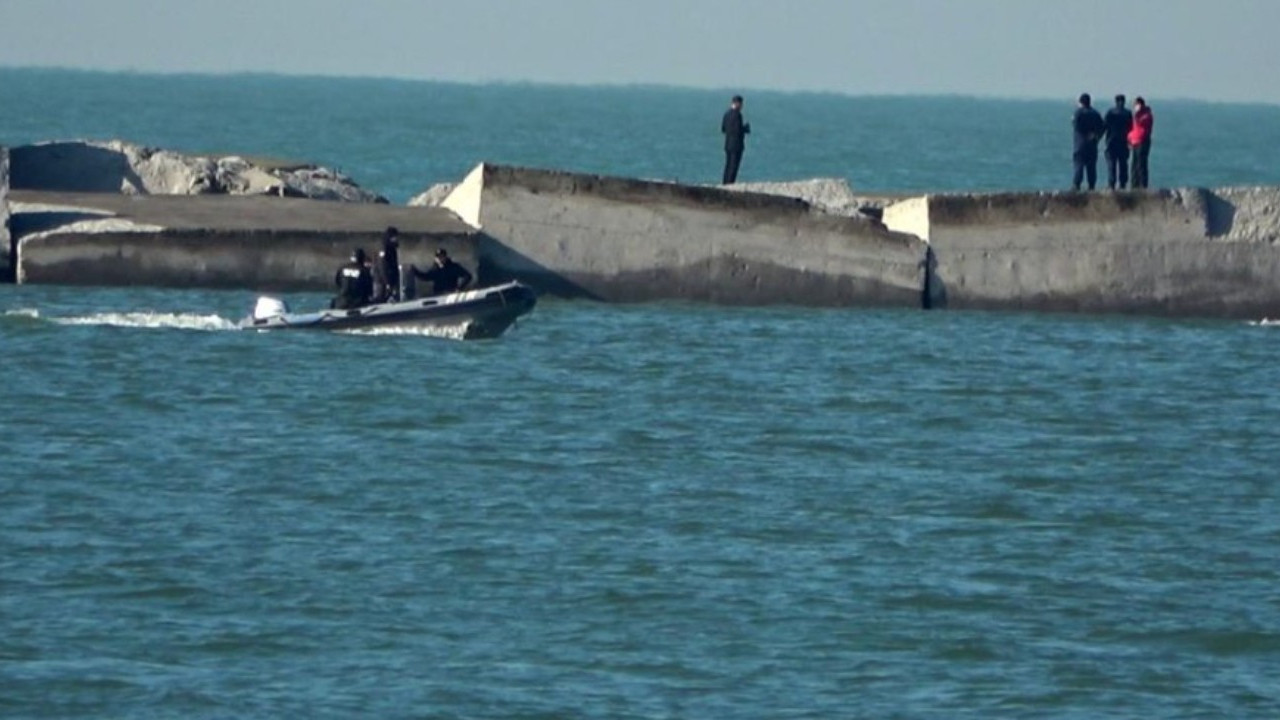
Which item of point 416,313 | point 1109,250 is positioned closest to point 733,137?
point 1109,250

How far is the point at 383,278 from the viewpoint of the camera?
26312mm

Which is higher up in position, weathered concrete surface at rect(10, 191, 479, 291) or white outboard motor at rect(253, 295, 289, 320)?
weathered concrete surface at rect(10, 191, 479, 291)

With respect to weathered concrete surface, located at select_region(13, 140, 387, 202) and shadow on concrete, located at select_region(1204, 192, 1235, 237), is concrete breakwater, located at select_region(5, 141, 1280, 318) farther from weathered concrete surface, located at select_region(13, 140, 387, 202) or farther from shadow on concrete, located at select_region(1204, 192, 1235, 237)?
weathered concrete surface, located at select_region(13, 140, 387, 202)

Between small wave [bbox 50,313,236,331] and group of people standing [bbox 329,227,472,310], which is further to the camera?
small wave [bbox 50,313,236,331]

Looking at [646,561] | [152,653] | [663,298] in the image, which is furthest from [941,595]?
[663,298]

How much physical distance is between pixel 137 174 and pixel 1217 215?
1209 cm

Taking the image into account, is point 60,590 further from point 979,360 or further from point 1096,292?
point 1096,292

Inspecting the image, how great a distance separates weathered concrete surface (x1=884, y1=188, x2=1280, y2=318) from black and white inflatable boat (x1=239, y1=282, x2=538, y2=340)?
4770mm

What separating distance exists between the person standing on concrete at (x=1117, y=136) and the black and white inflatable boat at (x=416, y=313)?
7793mm

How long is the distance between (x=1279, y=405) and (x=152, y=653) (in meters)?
12.8

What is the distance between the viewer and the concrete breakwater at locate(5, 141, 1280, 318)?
94.4 feet

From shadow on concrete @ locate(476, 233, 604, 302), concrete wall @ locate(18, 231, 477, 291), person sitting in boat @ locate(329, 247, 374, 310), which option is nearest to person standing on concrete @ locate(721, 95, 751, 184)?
shadow on concrete @ locate(476, 233, 604, 302)

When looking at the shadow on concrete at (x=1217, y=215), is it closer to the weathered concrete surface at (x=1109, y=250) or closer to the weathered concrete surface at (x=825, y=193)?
the weathered concrete surface at (x=1109, y=250)

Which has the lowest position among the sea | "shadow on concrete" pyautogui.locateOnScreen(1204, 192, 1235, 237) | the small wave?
the sea
